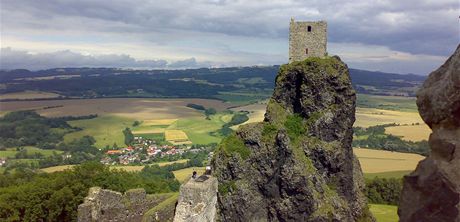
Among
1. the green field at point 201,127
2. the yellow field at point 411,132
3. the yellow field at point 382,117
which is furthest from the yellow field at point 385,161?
the yellow field at point 382,117

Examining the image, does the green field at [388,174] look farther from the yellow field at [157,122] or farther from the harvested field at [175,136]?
the yellow field at [157,122]

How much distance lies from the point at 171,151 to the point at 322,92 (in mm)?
65619

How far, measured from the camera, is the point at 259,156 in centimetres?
3173

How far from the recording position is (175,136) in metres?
111

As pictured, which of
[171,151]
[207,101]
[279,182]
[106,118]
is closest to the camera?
[279,182]

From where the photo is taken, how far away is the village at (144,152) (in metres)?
84.9

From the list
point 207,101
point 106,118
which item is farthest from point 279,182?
point 207,101

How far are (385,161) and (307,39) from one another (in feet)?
152

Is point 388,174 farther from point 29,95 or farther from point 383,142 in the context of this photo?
point 29,95

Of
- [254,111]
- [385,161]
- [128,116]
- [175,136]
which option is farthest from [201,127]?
[385,161]

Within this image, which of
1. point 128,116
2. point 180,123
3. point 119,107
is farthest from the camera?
point 119,107

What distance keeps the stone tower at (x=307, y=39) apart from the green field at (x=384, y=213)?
54.4 feet

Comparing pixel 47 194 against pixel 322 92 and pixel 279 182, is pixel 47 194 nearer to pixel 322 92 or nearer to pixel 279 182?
pixel 279 182

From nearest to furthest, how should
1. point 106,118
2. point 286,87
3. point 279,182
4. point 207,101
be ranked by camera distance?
point 279,182 → point 286,87 → point 106,118 → point 207,101
